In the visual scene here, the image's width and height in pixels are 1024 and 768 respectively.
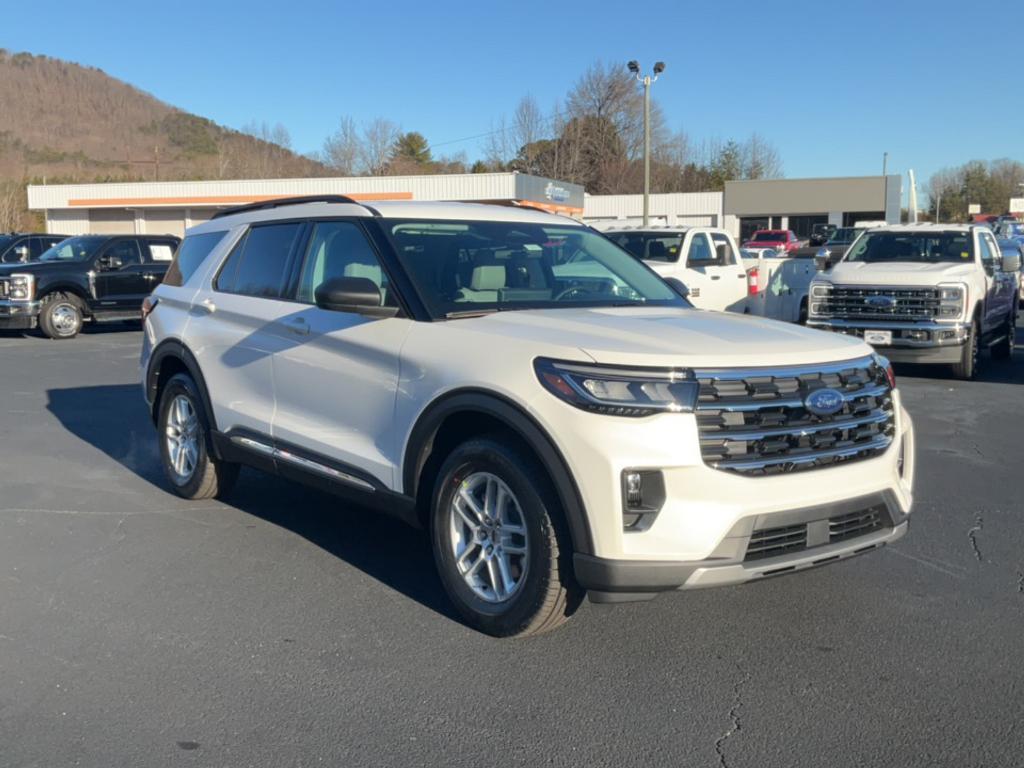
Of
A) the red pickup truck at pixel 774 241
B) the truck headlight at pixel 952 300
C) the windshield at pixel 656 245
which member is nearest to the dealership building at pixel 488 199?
the red pickup truck at pixel 774 241

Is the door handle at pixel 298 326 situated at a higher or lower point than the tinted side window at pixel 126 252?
lower

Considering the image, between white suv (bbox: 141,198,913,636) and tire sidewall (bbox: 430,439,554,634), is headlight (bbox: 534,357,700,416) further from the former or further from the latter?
tire sidewall (bbox: 430,439,554,634)

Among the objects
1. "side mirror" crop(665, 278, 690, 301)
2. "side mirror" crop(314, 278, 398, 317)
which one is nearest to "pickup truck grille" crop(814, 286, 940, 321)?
"side mirror" crop(665, 278, 690, 301)

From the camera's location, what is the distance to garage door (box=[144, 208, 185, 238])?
51469 mm

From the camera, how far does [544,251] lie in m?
5.38

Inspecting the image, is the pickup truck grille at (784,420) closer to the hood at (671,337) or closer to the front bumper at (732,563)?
the hood at (671,337)

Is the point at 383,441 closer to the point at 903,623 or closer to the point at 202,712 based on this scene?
the point at 202,712

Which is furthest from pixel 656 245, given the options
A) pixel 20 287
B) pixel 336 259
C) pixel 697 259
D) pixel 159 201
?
pixel 159 201

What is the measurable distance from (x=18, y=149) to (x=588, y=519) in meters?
152

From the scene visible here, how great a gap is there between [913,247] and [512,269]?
31.6 feet

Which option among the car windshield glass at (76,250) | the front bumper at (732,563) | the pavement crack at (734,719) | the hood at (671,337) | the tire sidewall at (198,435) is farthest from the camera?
the car windshield glass at (76,250)

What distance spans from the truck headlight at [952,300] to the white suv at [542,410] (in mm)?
7161

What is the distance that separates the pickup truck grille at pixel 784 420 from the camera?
145 inches

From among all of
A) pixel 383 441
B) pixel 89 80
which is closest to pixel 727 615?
pixel 383 441
